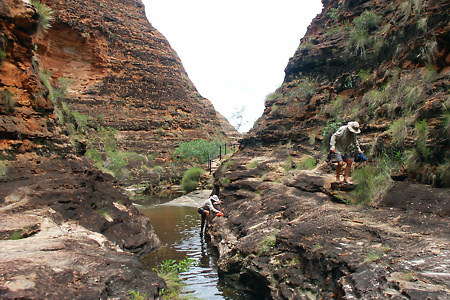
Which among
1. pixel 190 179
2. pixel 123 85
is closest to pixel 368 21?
pixel 190 179

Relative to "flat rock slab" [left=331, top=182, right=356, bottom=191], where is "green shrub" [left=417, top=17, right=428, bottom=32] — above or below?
above

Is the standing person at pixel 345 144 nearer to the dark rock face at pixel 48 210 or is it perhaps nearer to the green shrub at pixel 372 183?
the green shrub at pixel 372 183

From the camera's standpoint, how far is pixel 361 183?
5.55m

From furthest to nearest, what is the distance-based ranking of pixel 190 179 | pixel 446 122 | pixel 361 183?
pixel 190 179, pixel 361 183, pixel 446 122

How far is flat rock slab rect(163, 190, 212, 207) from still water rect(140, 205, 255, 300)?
2.06 meters

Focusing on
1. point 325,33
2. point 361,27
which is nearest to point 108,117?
→ point 325,33

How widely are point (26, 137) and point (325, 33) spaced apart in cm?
1118

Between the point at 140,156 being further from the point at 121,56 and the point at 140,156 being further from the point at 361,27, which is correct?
the point at 361,27

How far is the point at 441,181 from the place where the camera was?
4.41 metres

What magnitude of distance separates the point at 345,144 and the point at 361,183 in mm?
862

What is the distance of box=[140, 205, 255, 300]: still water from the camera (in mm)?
5105

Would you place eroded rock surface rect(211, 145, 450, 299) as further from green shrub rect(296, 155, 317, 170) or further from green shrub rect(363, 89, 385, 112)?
green shrub rect(363, 89, 385, 112)

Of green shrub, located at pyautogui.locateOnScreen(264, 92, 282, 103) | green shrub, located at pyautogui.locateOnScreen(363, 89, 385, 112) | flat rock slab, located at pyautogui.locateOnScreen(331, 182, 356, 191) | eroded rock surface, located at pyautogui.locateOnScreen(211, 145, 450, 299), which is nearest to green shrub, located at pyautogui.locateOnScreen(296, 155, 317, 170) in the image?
eroded rock surface, located at pyautogui.locateOnScreen(211, 145, 450, 299)

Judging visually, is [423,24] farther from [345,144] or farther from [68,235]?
[68,235]
